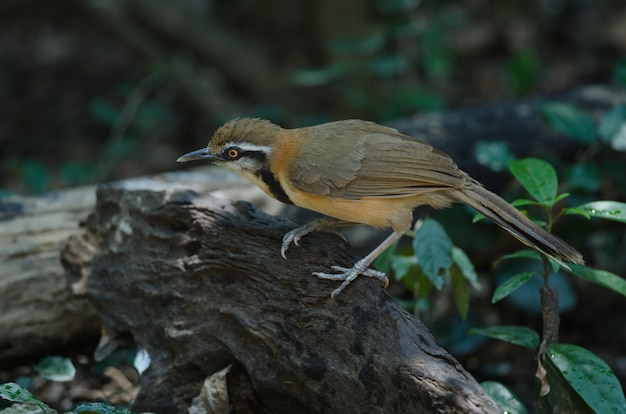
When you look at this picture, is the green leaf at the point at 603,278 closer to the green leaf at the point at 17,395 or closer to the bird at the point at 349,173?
the bird at the point at 349,173

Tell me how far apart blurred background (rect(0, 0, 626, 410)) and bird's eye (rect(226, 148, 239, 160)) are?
10.0 feet

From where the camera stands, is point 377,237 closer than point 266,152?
No

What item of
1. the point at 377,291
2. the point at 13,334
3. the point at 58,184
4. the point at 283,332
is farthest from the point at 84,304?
the point at 58,184

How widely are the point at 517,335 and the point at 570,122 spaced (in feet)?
7.52

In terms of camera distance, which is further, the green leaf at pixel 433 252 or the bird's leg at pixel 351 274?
the green leaf at pixel 433 252

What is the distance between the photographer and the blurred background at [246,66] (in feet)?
28.6

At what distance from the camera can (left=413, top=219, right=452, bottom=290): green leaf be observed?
450cm

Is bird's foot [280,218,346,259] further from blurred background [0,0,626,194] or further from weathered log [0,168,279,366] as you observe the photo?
blurred background [0,0,626,194]

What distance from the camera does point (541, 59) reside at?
35.8 ft

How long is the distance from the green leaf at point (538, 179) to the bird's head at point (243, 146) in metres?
1.44

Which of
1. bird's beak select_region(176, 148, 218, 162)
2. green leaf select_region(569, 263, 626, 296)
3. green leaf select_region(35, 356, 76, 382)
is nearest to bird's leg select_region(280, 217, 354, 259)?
bird's beak select_region(176, 148, 218, 162)

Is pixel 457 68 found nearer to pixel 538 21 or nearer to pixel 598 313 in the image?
pixel 538 21

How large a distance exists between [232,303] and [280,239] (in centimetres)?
46

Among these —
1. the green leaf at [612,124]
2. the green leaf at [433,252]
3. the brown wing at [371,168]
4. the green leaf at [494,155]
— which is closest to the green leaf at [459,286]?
the green leaf at [433,252]
